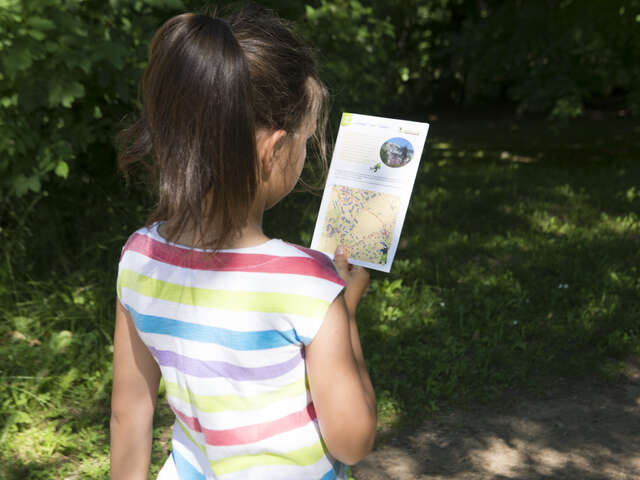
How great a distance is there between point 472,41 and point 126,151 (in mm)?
9702

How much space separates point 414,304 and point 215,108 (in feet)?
11.1

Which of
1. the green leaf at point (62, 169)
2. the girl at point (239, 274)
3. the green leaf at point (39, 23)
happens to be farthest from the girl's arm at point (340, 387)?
the green leaf at point (62, 169)

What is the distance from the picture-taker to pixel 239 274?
1061mm

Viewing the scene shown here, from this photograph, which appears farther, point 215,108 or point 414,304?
point 414,304

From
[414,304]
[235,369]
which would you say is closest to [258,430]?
[235,369]

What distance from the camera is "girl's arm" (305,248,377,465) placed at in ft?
3.39

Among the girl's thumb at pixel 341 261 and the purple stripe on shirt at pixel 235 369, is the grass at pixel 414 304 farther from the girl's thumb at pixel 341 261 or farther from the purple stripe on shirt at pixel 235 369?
the purple stripe on shirt at pixel 235 369

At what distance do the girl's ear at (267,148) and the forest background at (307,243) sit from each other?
21.3 inches

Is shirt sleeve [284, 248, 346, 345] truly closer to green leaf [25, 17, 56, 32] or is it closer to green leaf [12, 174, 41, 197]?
green leaf [25, 17, 56, 32]

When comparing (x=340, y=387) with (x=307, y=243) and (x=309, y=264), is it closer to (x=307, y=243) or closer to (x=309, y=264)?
(x=309, y=264)

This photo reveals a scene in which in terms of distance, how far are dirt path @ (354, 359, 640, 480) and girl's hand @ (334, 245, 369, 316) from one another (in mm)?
1675

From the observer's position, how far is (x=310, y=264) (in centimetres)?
104

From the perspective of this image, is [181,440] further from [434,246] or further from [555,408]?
[434,246]

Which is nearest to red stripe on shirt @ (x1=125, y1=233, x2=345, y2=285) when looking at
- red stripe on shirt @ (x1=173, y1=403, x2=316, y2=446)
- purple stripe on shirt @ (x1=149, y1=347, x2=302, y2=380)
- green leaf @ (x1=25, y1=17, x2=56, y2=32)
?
purple stripe on shirt @ (x1=149, y1=347, x2=302, y2=380)
